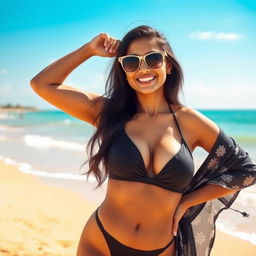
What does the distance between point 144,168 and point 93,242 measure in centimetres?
63

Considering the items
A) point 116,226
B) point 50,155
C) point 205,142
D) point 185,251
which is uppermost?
point 205,142

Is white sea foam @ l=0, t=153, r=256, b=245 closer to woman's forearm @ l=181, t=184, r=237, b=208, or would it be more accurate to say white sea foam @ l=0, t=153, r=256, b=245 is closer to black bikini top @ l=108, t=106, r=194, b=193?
woman's forearm @ l=181, t=184, r=237, b=208

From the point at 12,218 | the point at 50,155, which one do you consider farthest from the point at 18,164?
the point at 12,218

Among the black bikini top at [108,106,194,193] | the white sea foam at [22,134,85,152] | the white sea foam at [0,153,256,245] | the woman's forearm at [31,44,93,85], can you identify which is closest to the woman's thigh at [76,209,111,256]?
the black bikini top at [108,106,194,193]

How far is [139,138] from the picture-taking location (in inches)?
100

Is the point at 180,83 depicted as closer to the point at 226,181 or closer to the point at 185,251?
the point at 226,181

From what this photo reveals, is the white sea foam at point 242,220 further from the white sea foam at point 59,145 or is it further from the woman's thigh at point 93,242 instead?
the white sea foam at point 59,145

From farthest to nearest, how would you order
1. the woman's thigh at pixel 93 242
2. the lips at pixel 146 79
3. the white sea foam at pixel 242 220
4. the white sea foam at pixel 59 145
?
the white sea foam at pixel 59 145
the white sea foam at pixel 242 220
the lips at pixel 146 79
the woman's thigh at pixel 93 242

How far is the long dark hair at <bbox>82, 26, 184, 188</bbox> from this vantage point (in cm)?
268

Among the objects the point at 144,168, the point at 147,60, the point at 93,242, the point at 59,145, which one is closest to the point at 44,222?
the point at 93,242

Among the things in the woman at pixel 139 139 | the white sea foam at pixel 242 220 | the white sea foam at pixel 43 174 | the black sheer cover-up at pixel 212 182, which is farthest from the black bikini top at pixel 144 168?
the white sea foam at pixel 43 174

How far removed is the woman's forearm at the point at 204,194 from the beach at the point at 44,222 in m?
2.43

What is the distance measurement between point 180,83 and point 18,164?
9138 mm

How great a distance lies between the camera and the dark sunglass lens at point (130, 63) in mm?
2613
